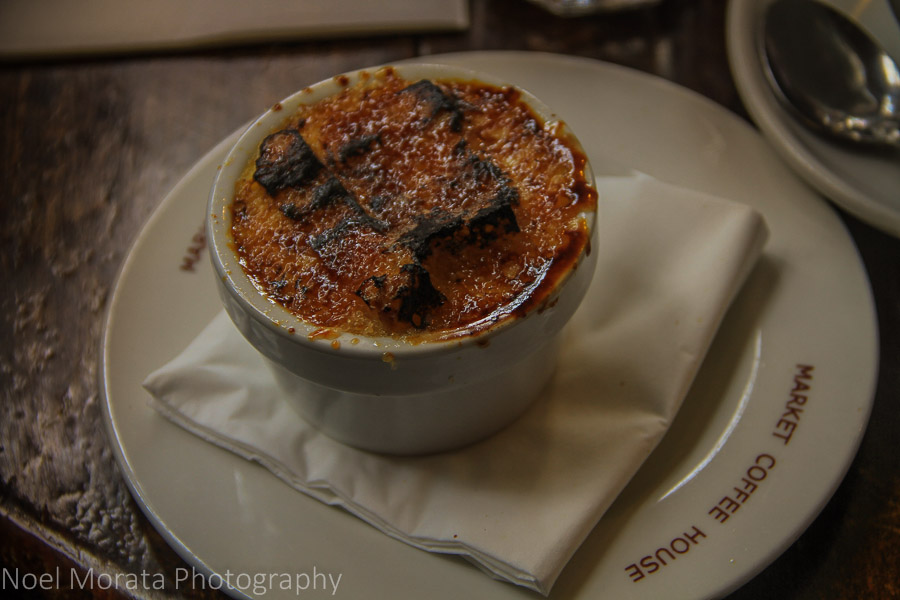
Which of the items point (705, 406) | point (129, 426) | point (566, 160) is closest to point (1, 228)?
point (129, 426)

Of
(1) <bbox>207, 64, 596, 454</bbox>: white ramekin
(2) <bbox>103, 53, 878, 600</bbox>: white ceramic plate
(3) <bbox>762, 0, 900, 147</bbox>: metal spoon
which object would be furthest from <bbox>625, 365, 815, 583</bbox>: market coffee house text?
(3) <bbox>762, 0, 900, 147</bbox>: metal spoon

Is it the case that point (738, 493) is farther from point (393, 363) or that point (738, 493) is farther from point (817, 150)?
point (817, 150)

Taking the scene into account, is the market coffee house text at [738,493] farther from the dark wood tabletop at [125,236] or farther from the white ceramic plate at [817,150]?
the white ceramic plate at [817,150]

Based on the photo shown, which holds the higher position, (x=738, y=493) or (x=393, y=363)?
(x=393, y=363)

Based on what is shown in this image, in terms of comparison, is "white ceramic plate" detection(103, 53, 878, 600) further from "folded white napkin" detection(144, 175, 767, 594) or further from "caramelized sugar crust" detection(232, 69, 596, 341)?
"caramelized sugar crust" detection(232, 69, 596, 341)

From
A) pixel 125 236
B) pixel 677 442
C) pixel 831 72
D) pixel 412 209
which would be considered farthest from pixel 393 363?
pixel 831 72

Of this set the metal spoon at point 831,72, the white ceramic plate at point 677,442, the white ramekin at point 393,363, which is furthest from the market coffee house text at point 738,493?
the metal spoon at point 831,72

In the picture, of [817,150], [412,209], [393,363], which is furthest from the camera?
[817,150]
